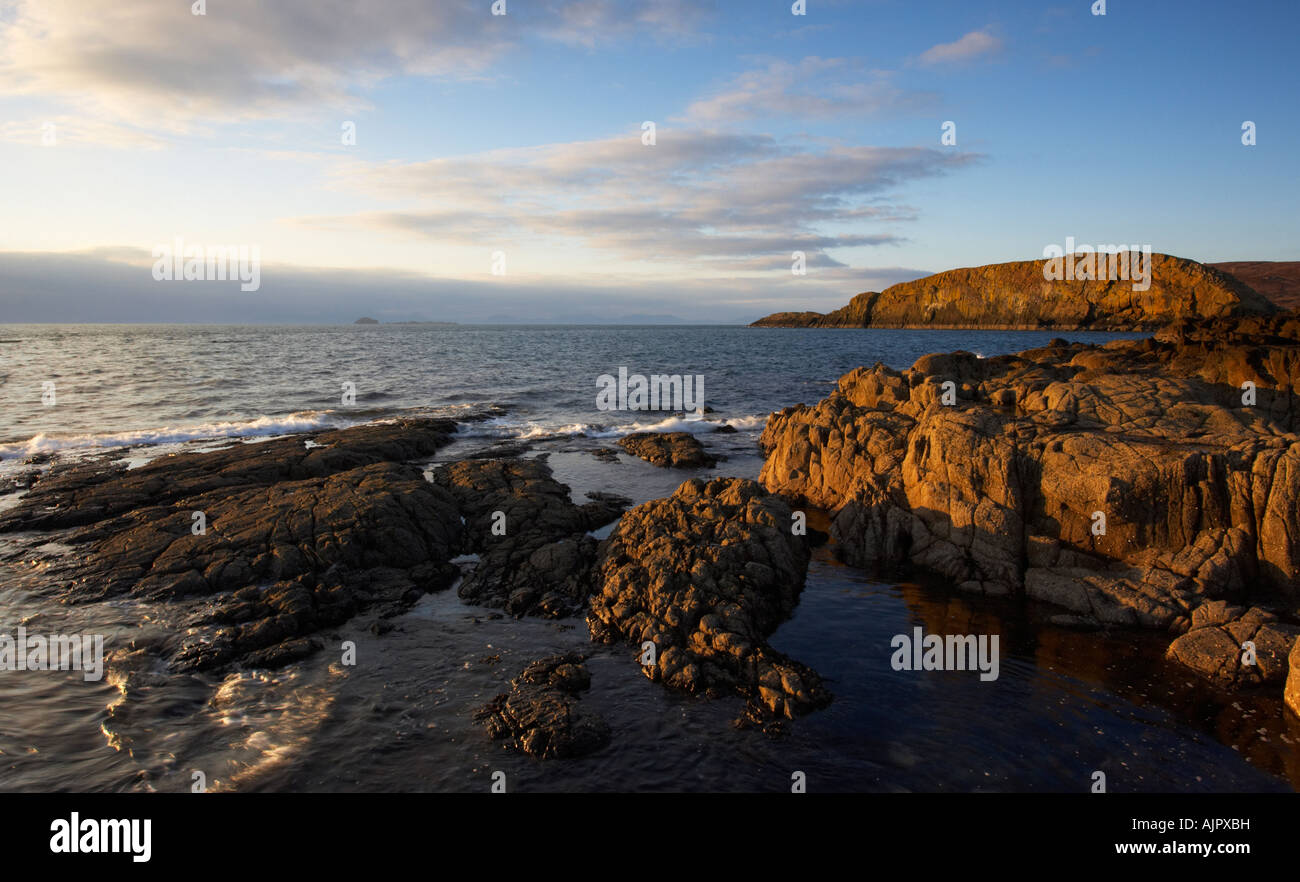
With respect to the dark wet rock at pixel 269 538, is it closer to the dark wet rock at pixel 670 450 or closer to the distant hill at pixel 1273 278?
the dark wet rock at pixel 670 450

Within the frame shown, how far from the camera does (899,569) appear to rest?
2033cm

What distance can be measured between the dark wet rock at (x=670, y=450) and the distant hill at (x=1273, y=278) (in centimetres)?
16587

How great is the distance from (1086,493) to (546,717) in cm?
1621

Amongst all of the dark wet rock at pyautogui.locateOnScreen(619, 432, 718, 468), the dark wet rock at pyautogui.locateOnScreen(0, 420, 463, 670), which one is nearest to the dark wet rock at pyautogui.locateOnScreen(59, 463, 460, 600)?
the dark wet rock at pyautogui.locateOnScreen(0, 420, 463, 670)

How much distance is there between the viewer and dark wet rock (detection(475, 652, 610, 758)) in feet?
39.1

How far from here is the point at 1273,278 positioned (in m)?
171

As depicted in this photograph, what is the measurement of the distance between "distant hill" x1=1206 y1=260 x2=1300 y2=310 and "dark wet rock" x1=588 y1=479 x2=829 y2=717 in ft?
580

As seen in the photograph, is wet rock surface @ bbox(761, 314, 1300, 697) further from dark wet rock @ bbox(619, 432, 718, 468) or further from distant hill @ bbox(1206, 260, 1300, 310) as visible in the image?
distant hill @ bbox(1206, 260, 1300, 310)

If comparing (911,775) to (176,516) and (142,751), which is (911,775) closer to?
(142,751)

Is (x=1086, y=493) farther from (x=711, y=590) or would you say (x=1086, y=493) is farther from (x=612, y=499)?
(x=612, y=499)

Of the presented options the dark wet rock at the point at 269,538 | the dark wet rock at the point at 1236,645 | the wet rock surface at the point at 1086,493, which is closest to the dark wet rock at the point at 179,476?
the dark wet rock at the point at 269,538

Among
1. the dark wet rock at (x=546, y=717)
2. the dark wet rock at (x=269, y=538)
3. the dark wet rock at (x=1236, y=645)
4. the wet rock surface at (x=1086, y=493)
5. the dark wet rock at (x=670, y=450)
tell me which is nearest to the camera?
the dark wet rock at (x=546, y=717)

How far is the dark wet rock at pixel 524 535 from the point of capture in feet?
60.5
